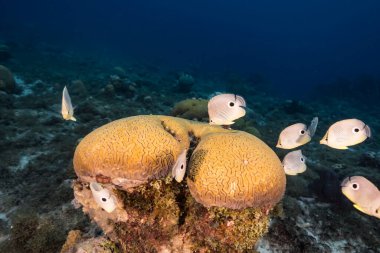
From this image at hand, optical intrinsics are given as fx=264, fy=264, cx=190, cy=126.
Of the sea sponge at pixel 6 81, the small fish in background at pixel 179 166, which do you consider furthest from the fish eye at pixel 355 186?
the sea sponge at pixel 6 81

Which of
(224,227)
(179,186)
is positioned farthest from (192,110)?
(224,227)

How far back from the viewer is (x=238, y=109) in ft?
8.74

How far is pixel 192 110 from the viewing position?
7.32 m

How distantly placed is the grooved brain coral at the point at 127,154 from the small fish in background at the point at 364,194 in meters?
1.76

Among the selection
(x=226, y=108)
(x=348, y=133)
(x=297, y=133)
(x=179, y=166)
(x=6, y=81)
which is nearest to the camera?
(x=179, y=166)

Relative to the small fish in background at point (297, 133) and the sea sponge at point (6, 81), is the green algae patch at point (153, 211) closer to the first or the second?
the small fish in background at point (297, 133)

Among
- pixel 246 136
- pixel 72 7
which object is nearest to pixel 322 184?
pixel 246 136

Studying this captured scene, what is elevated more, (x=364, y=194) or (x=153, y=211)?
(x=364, y=194)

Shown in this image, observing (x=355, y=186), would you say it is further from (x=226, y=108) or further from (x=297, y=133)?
(x=226, y=108)

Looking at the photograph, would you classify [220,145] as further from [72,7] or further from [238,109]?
[72,7]

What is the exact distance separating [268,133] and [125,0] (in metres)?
172

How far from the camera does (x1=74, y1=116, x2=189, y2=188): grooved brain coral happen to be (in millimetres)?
2375

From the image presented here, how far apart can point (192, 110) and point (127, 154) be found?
5.02 meters

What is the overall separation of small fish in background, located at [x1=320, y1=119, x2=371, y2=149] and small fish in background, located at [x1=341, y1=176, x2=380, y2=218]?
0.46 m
